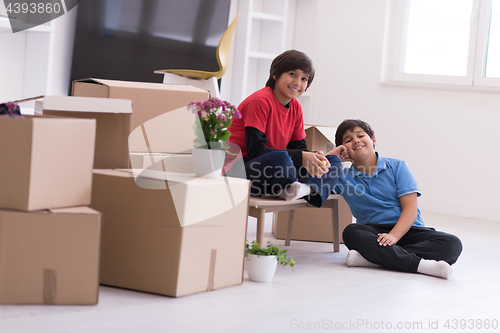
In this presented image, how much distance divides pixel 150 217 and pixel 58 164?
315 mm

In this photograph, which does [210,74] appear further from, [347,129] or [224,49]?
[347,129]

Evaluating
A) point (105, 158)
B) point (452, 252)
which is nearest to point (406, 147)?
point (452, 252)

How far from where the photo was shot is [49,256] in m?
1.49

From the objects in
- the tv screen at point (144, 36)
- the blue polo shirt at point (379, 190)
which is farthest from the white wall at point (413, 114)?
the blue polo shirt at point (379, 190)

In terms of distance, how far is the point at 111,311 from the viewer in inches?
58.8

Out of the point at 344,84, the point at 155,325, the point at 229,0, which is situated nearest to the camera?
the point at 155,325

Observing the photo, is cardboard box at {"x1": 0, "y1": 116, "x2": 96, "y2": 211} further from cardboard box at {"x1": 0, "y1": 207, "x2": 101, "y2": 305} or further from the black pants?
the black pants

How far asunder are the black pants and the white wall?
1847 millimetres

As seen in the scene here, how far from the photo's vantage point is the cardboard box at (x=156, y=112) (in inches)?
82.2

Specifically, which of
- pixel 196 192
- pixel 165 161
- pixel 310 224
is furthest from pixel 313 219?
pixel 196 192

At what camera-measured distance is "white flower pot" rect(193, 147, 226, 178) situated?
177 centimetres

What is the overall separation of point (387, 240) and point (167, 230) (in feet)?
3.17

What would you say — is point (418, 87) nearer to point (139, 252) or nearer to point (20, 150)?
point (139, 252)

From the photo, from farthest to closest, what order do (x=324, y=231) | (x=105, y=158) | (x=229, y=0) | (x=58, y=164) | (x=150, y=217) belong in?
(x=229, y=0)
(x=324, y=231)
(x=105, y=158)
(x=150, y=217)
(x=58, y=164)
